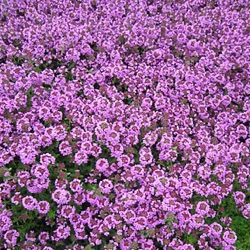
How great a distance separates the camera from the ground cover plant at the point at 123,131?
3.93 m

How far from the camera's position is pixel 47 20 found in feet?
19.8

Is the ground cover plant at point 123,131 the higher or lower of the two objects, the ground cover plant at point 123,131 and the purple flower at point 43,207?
the higher

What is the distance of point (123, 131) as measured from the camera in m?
4.41

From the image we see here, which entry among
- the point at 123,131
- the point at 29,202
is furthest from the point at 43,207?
the point at 123,131

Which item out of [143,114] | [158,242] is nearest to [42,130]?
[143,114]

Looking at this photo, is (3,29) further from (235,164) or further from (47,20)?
(235,164)

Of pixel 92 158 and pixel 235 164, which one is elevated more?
pixel 235 164

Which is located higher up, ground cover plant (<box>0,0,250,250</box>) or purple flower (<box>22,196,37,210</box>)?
ground cover plant (<box>0,0,250,250</box>)

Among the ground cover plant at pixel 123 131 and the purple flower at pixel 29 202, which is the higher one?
the ground cover plant at pixel 123 131

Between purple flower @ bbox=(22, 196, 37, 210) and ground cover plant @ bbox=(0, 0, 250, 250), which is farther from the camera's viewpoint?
ground cover plant @ bbox=(0, 0, 250, 250)

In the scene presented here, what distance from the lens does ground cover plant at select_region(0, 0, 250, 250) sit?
3934 mm

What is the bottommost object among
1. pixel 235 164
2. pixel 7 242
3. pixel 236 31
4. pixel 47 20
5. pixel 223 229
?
pixel 7 242

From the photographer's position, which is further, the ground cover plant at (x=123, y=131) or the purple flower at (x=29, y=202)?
the ground cover plant at (x=123, y=131)

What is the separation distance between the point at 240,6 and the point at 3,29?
3.45 meters
